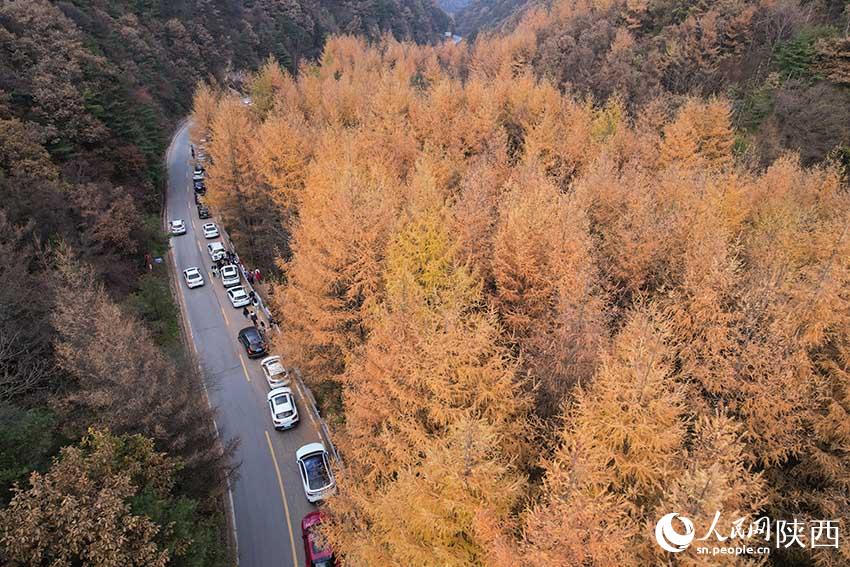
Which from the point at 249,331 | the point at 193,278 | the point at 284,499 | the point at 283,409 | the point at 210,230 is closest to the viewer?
the point at 284,499

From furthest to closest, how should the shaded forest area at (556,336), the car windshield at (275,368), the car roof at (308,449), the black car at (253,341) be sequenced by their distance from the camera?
1. the black car at (253,341)
2. the car windshield at (275,368)
3. the car roof at (308,449)
4. the shaded forest area at (556,336)

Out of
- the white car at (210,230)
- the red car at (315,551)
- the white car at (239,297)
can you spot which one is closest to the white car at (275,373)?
the white car at (239,297)

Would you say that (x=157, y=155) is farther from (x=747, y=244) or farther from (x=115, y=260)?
(x=747, y=244)

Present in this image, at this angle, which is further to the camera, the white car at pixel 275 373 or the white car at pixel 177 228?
the white car at pixel 177 228

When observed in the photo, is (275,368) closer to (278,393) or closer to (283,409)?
(278,393)

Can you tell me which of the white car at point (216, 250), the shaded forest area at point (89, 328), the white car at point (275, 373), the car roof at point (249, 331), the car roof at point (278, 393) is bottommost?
the white car at point (275, 373)

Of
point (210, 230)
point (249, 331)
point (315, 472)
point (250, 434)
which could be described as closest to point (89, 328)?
point (250, 434)

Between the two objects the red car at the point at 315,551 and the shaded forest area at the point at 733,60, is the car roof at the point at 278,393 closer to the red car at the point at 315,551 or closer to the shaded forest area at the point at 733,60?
the red car at the point at 315,551

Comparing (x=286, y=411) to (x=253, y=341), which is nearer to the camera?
(x=286, y=411)
